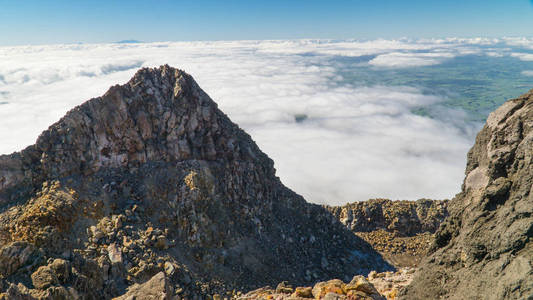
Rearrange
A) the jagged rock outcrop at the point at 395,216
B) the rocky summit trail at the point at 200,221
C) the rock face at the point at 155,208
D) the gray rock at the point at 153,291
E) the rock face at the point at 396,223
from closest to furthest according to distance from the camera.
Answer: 1. the rocky summit trail at the point at 200,221
2. the gray rock at the point at 153,291
3. the rock face at the point at 155,208
4. the rock face at the point at 396,223
5. the jagged rock outcrop at the point at 395,216

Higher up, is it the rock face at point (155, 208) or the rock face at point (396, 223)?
the rock face at point (155, 208)

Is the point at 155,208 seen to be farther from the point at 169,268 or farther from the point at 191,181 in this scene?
the point at 169,268

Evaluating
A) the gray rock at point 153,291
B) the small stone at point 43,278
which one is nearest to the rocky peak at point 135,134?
the small stone at point 43,278

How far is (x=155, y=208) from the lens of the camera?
2520cm

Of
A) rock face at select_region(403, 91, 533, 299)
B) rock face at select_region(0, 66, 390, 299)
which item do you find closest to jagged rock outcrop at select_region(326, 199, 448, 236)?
rock face at select_region(0, 66, 390, 299)

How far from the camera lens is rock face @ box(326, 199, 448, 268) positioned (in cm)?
3895

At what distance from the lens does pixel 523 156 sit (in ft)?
30.2

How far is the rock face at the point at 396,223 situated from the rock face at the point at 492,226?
2913 centimetres

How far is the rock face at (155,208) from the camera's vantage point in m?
18.5

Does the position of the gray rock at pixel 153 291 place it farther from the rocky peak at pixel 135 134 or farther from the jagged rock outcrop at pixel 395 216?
the jagged rock outcrop at pixel 395 216

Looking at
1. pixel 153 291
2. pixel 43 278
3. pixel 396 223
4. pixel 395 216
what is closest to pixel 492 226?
pixel 153 291

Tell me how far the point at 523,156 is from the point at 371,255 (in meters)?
30.7

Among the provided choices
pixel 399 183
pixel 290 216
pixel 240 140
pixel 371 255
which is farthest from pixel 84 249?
pixel 399 183

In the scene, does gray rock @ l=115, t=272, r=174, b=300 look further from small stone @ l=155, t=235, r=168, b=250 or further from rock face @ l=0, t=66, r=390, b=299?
small stone @ l=155, t=235, r=168, b=250
